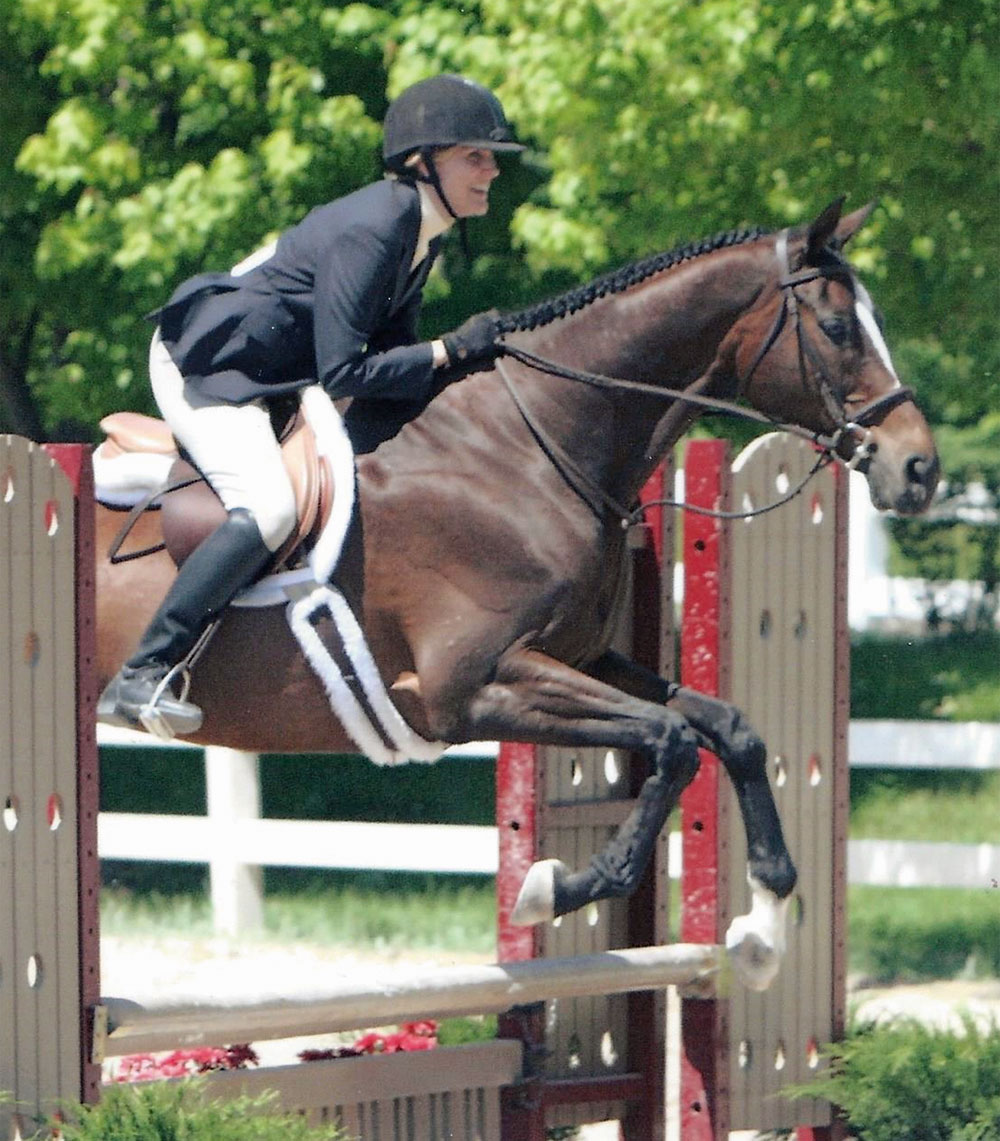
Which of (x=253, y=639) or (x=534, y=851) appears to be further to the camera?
(x=534, y=851)

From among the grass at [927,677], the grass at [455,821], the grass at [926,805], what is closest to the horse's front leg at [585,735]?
the grass at [455,821]

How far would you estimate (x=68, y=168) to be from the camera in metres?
10.2

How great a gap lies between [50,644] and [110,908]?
5842 millimetres

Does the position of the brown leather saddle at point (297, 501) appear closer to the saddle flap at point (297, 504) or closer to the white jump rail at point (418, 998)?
the saddle flap at point (297, 504)

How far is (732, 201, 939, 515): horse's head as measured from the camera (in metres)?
4.66

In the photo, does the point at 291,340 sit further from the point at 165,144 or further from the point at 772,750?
the point at 165,144

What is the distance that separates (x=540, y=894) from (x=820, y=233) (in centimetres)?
154

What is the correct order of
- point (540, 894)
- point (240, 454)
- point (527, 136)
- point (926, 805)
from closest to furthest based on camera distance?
point (540, 894), point (240, 454), point (527, 136), point (926, 805)

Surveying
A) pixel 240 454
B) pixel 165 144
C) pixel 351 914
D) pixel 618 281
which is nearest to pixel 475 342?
pixel 618 281

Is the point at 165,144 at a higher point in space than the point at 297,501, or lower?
higher

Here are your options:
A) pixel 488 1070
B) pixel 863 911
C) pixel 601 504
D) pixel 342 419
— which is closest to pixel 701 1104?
pixel 488 1070

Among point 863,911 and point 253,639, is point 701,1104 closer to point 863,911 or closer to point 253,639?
point 253,639

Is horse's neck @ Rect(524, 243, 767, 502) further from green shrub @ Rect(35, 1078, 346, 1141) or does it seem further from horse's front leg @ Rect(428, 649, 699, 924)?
green shrub @ Rect(35, 1078, 346, 1141)

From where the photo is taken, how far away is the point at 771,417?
193 inches
